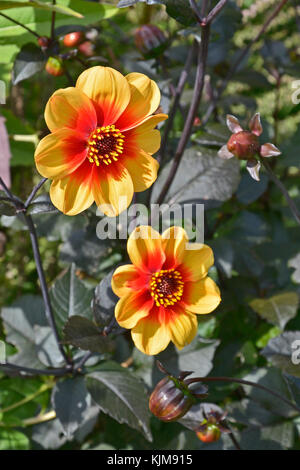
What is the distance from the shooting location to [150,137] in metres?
0.67

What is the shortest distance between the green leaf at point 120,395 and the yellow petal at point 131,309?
7.2 inches

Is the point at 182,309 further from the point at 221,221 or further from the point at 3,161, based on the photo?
the point at 221,221

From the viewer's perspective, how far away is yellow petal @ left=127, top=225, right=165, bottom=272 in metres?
0.65

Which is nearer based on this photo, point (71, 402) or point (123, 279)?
point (123, 279)

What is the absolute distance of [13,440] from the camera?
0.96 meters

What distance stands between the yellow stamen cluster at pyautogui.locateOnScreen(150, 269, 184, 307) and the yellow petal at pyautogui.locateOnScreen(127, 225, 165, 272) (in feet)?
0.05

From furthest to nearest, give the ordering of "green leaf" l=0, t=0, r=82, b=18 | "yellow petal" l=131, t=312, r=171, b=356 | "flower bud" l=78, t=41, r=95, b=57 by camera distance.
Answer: "flower bud" l=78, t=41, r=95, b=57 → "yellow petal" l=131, t=312, r=171, b=356 → "green leaf" l=0, t=0, r=82, b=18


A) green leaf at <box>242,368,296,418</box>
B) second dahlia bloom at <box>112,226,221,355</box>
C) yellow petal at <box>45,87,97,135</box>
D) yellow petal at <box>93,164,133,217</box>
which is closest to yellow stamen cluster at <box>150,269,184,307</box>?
second dahlia bloom at <box>112,226,221,355</box>

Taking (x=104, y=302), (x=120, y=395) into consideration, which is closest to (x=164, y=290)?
(x=104, y=302)

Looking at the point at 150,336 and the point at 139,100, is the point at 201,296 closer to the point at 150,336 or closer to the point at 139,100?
the point at 150,336

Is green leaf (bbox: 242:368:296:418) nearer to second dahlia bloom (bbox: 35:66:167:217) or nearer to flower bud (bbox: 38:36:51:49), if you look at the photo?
second dahlia bloom (bbox: 35:66:167:217)

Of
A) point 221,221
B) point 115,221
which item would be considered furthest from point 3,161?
point 221,221

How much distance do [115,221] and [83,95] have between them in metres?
0.31

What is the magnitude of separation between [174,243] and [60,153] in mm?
179
